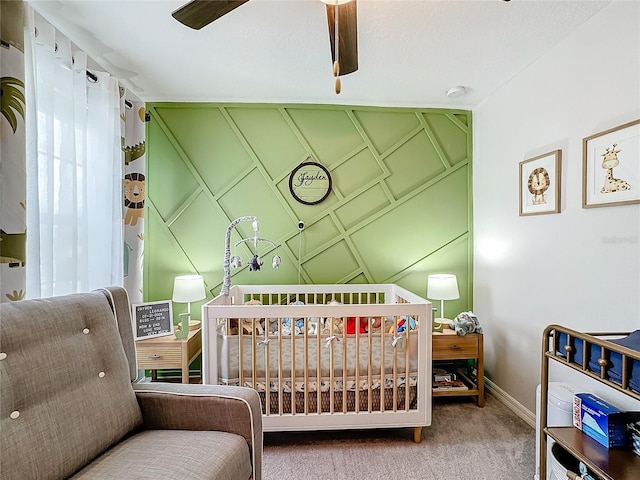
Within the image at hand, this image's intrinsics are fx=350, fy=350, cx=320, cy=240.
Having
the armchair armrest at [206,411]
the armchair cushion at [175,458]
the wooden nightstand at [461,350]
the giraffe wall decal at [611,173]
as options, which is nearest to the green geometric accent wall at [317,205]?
the wooden nightstand at [461,350]

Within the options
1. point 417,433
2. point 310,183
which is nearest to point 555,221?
point 417,433

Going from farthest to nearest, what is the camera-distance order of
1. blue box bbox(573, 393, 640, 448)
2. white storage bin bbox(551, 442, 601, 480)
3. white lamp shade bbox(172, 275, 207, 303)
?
white lamp shade bbox(172, 275, 207, 303), white storage bin bbox(551, 442, 601, 480), blue box bbox(573, 393, 640, 448)

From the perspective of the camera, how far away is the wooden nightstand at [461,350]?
102 inches

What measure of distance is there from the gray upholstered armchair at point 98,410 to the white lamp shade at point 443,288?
6.03 ft

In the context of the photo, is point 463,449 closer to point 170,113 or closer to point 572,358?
point 572,358

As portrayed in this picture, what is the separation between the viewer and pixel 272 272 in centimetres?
308

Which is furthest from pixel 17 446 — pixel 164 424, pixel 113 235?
pixel 113 235

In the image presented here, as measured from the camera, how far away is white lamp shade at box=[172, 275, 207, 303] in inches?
106

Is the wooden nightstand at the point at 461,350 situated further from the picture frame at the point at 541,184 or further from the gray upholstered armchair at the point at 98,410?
the gray upholstered armchair at the point at 98,410

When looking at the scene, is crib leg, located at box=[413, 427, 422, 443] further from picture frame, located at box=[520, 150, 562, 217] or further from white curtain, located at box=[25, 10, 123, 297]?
white curtain, located at box=[25, 10, 123, 297]

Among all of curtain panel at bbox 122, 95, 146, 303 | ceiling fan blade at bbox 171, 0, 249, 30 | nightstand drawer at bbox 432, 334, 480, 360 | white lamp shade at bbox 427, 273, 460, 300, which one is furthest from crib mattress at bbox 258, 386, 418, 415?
ceiling fan blade at bbox 171, 0, 249, 30

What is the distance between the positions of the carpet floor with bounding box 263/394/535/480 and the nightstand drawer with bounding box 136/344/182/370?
2.60 feet

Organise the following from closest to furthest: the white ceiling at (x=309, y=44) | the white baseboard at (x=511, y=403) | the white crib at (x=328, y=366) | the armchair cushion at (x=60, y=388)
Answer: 1. the armchair cushion at (x=60, y=388)
2. the white ceiling at (x=309, y=44)
3. the white crib at (x=328, y=366)
4. the white baseboard at (x=511, y=403)

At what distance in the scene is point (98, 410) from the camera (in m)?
1.24
